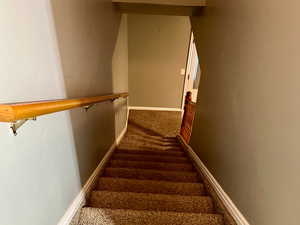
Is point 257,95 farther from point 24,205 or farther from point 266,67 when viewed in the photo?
point 24,205

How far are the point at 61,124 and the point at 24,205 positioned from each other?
424mm

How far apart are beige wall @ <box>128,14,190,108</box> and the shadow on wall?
3.06 metres

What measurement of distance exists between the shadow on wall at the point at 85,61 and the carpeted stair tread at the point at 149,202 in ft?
0.69

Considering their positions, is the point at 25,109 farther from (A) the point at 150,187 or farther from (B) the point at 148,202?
(A) the point at 150,187

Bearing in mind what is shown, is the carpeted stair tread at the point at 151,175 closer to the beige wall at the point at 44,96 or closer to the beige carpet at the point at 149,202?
the beige carpet at the point at 149,202

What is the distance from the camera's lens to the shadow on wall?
106 centimetres

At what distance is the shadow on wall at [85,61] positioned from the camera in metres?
1.06

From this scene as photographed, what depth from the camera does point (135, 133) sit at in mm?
4496

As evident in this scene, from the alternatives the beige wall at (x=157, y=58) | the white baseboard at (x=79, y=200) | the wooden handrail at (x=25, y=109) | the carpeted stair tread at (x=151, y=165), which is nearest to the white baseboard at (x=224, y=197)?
the carpeted stair tread at (x=151, y=165)

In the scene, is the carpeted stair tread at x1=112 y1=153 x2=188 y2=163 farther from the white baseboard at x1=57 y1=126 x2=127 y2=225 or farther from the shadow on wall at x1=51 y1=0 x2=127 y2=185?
the white baseboard at x1=57 y1=126 x2=127 y2=225

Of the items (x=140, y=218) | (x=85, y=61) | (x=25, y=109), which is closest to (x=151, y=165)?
(x=140, y=218)

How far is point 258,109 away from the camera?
3.22ft

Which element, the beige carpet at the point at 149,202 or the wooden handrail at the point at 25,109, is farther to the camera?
the beige carpet at the point at 149,202

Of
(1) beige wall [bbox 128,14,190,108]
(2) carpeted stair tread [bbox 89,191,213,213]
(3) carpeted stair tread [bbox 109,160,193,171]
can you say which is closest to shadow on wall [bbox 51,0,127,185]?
(2) carpeted stair tread [bbox 89,191,213,213]
